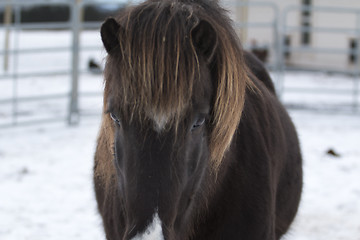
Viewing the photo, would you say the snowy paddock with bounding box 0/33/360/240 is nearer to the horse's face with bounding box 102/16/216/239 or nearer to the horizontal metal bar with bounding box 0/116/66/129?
the horizontal metal bar with bounding box 0/116/66/129

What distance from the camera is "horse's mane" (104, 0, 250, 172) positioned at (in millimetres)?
1604

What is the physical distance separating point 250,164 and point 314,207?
2691mm

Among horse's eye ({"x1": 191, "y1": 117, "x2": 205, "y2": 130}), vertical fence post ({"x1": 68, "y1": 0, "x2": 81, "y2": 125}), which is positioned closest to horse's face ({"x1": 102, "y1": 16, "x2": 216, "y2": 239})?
horse's eye ({"x1": 191, "y1": 117, "x2": 205, "y2": 130})

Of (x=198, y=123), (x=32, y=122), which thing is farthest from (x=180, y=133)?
(x=32, y=122)

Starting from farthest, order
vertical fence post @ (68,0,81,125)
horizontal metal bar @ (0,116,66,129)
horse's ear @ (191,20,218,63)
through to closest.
Answer: vertical fence post @ (68,0,81,125) → horizontal metal bar @ (0,116,66,129) → horse's ear @ (191,20,218,63)

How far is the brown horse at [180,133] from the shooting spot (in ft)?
5.23

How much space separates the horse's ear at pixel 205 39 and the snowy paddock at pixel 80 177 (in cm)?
169

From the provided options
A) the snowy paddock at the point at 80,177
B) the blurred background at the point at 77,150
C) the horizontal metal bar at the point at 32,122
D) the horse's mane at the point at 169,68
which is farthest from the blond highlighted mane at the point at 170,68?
the horizontal metal bar at the point at 32,122

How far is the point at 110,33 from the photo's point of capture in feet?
5.62

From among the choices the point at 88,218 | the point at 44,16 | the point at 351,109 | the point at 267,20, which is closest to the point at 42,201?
the point at 88,218

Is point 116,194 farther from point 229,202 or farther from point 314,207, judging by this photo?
point 314,207

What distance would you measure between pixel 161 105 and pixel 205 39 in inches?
11.7

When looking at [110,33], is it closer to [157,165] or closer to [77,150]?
[157,165]

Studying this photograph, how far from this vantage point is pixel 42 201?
15.0 feet
